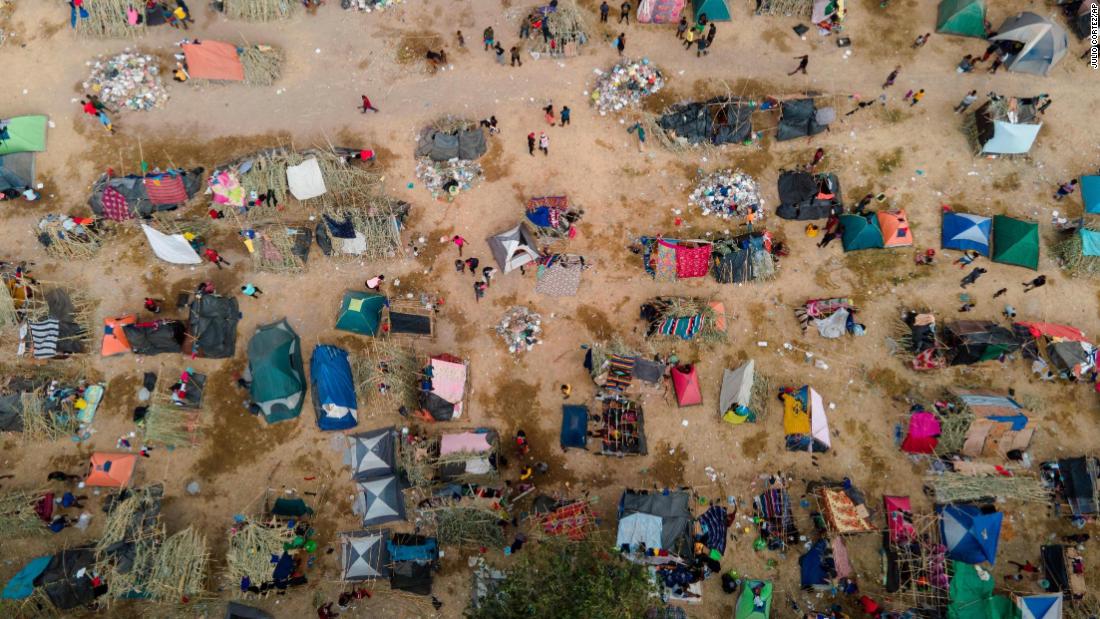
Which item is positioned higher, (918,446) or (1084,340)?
(1084,340)

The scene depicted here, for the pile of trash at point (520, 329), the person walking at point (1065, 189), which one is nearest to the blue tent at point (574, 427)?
the pile of trash at point (520, 329)

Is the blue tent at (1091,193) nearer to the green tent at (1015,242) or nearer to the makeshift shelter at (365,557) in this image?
the green tent at (1015,242)

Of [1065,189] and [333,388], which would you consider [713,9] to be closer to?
[1065,189]

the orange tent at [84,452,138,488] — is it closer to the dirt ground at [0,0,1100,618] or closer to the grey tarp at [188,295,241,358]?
the dirt ground at [0,0,1100,618]

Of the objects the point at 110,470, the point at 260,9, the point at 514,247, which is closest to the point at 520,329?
the point at 514,247

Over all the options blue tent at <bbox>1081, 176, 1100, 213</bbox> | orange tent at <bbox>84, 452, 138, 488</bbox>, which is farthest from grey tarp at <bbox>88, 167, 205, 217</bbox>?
blue tent at <bbox>1081, 176, 1100, 213</bbox>

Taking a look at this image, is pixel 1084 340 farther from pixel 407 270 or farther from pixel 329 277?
pixel 329 277

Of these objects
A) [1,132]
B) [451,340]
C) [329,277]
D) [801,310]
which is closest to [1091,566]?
[801,310]
